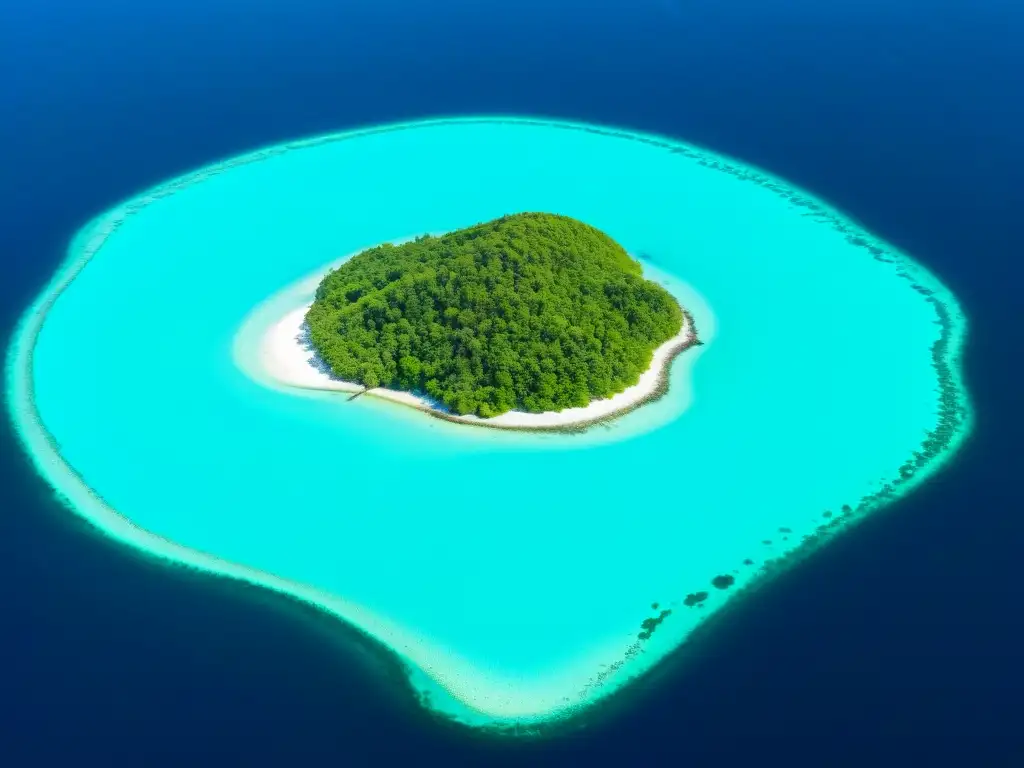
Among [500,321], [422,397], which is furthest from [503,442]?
[500,321]

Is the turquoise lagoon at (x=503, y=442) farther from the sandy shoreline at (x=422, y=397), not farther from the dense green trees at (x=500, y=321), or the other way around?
the dense green trees at (x=500, y=321)

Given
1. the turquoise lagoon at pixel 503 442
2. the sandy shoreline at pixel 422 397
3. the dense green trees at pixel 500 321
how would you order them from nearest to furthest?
the turquoise lagoon at pixel 503 442
the sandy shoreline at pixel 422 397
the dense green trees at pixel 500 321

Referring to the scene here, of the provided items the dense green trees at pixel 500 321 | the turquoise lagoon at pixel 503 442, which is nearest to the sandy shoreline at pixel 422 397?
the dense green trees at pixel 500 321

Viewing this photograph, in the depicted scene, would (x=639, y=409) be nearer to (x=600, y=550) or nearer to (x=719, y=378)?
(x=719, y=378)

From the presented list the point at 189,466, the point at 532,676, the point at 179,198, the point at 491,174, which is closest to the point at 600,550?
the point at 532,676

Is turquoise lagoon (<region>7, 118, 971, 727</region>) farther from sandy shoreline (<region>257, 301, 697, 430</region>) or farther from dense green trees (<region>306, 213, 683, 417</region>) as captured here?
dense green trees (<region>306, 213, 683, 417</region>)

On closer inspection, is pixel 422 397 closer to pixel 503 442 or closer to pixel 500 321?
pixel 503 442

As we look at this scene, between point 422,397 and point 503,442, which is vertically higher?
point 422,397
